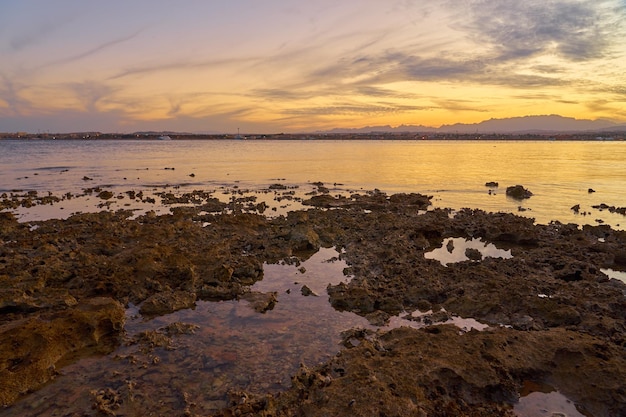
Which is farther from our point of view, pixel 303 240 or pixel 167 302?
pixel 303 240

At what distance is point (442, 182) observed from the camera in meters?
46.6

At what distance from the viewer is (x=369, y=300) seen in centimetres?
1198

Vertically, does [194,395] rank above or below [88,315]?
below

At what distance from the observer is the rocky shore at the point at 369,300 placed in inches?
294

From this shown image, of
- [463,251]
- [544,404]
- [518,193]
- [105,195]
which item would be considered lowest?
[544,404]

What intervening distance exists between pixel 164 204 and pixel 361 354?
2449 cm

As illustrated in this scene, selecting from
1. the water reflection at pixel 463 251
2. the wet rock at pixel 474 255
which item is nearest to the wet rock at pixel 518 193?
the water reflection at pixel 463 251

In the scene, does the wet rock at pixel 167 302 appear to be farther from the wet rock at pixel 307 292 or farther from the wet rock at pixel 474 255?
the wet rock at pixel 474 255

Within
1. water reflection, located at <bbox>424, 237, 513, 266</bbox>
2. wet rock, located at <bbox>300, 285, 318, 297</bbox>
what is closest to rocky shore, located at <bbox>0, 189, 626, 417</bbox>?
water reflection, located at <bbox>424, 237, 513, 266</bbox>

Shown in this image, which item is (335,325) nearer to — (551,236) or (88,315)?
(88,315)

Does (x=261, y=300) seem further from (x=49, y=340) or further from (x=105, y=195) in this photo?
(x=105, y=195)

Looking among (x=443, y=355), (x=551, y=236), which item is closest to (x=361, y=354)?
(x=443, y=355)

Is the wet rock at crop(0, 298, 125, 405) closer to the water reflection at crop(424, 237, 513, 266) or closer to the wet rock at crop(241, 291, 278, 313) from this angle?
the wet rock at crop(241, 291, 278, 313)

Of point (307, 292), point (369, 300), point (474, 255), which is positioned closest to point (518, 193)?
point (474, 255)
